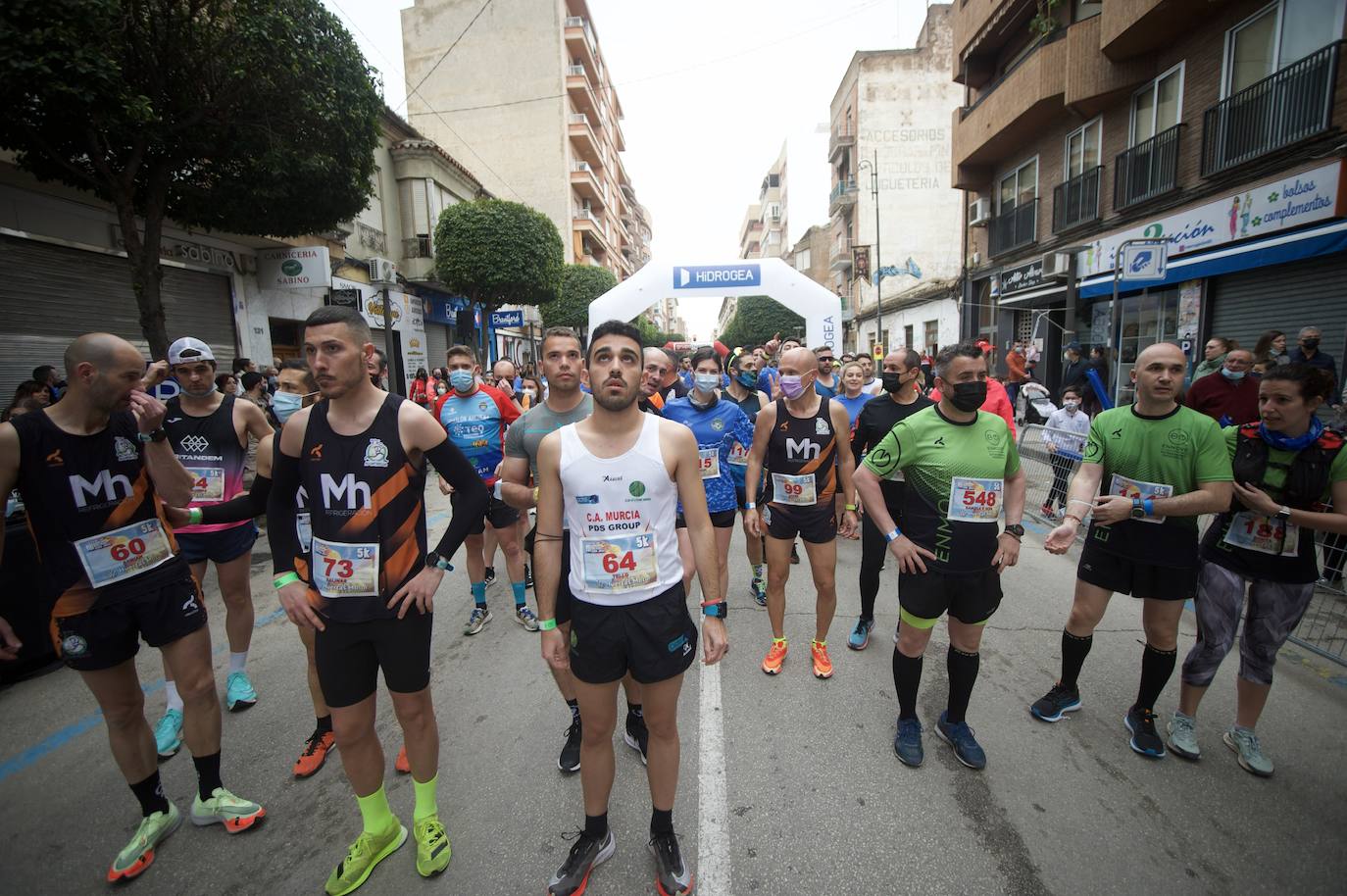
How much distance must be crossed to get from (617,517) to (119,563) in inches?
84.7

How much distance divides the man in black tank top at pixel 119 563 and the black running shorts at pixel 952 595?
3.16 m

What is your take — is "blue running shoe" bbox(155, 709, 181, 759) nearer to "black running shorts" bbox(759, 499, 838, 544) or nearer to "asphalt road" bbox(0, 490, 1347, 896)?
"asphalt road" bbox(0, 490, 1347, 896)

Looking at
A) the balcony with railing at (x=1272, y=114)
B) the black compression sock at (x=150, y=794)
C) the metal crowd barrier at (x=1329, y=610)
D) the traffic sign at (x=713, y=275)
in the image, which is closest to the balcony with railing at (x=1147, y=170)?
the balcony with railing at (x=1272, y=114)

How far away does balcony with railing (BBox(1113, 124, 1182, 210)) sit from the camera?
11.8m

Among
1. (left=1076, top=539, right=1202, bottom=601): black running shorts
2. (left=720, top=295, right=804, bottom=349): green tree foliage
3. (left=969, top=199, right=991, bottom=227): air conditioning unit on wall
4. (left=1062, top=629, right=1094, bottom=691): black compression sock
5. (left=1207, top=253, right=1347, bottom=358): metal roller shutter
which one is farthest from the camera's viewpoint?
(left=720, top=295, right=804, bottom=349): green tree foliage

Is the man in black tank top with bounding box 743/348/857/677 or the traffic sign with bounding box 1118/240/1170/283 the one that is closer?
the man in black tank top with bounding box 743/348/857/677

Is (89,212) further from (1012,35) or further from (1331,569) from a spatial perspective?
(1012,35)

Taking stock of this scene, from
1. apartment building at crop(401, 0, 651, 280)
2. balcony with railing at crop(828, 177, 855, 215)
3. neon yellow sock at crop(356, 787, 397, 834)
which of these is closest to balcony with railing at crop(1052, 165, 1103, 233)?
neon yellow sock at crop(356, 787, 397, 834)

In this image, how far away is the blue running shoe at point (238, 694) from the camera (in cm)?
356

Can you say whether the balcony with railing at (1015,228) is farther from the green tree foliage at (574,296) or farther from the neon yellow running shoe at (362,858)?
the neon yellow running shoe at (362,858)

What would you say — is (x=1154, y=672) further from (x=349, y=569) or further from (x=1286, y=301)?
(x=1286, y=301)

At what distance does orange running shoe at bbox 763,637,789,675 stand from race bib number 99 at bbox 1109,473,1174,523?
208cm

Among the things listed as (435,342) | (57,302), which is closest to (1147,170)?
(57,302)

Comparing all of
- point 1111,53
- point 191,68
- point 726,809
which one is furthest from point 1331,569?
point 1111,53
